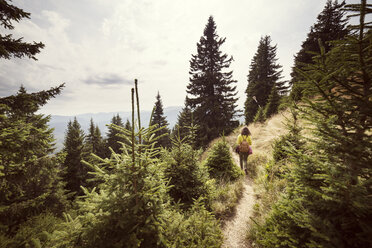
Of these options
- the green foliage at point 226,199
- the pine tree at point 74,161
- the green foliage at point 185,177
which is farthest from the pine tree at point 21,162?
the pine tree at point 74,161

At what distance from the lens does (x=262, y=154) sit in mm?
9781

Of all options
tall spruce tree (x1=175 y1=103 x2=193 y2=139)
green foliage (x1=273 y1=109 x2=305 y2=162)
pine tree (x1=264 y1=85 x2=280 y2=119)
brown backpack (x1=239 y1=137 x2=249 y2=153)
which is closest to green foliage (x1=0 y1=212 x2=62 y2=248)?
tall spruce tree (x1=175 y1=103 x2=193 y2=139)

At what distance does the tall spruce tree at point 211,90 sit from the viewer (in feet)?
56.0

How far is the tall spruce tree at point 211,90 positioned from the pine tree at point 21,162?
1368cm

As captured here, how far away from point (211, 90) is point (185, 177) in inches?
564

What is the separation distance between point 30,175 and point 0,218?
2570mm

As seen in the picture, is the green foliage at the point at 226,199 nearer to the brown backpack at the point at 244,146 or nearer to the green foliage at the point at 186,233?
Result: the green foliage at the point at 186,233

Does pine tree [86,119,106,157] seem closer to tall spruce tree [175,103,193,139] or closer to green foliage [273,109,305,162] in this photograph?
tall spruce tree [175,103,193,139]

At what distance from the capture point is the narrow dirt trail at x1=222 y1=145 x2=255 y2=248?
3.99 m

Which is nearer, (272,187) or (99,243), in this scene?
(99,243)

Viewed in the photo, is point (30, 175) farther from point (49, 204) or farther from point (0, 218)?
point (49, 204)

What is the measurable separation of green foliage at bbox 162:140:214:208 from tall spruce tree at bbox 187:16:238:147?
1142cm

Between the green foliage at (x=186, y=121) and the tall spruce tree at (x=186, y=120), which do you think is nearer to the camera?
the green foliage at (x=186, y=121)

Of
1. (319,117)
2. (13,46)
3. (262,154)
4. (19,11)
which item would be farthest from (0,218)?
(262,154)
